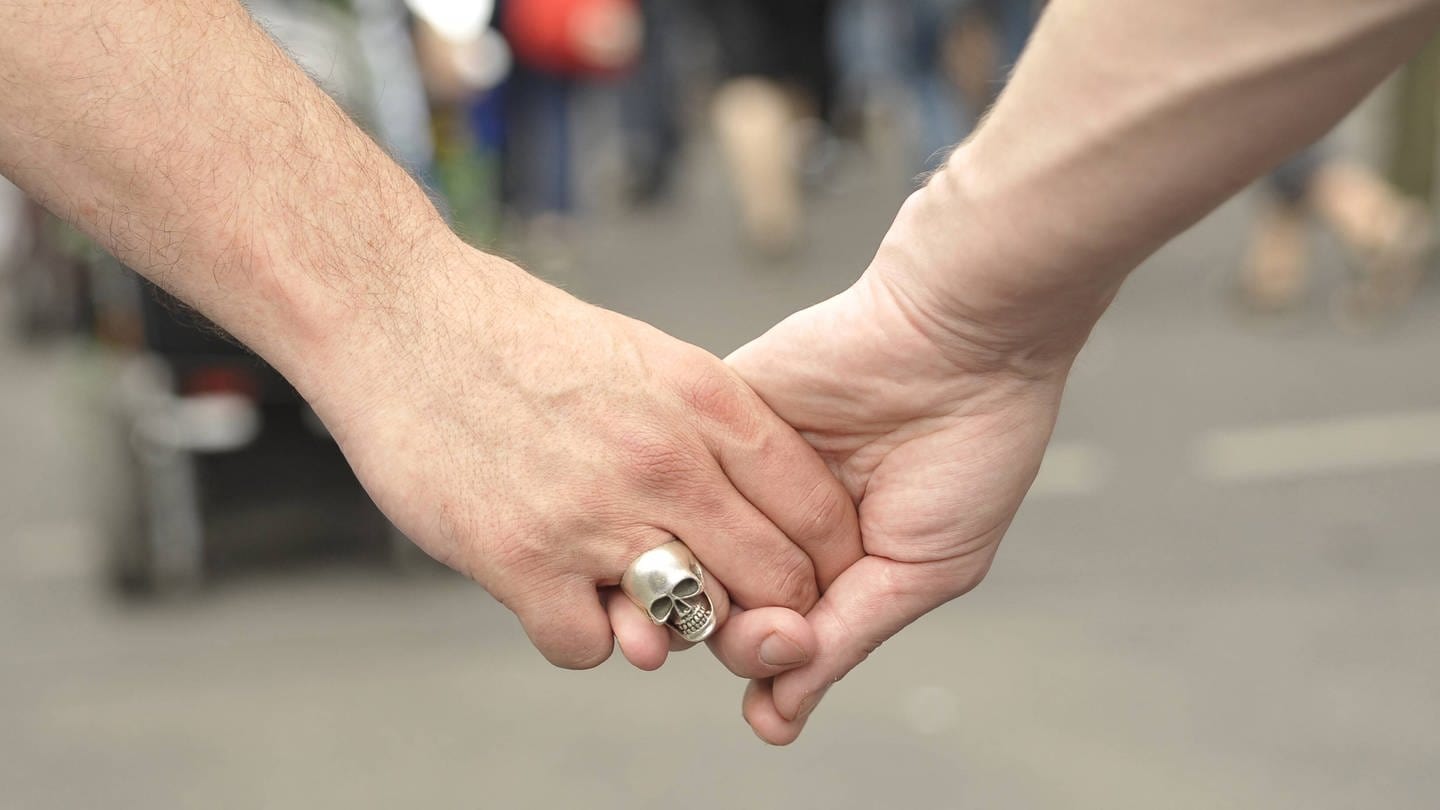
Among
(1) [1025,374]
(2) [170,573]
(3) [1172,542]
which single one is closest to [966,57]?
(3) [1172,542]

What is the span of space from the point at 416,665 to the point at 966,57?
4715 millimetres

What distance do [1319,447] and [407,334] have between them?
3.85 meters

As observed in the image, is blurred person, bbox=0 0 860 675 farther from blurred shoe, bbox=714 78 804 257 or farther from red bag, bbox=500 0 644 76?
blurred shoe, bbox=714 78 804 257

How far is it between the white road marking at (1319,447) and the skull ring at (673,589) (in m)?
3.17

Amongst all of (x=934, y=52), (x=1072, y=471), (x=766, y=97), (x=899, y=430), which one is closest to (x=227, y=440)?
(x=1072, y=471)

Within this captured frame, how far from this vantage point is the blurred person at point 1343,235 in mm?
6148

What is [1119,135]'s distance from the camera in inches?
55.8

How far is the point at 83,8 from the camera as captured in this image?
1.58 m

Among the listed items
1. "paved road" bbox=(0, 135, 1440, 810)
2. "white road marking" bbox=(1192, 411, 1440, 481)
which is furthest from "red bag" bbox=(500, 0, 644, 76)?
"white road marking" bbox=(1192, 411, 1440, 481)

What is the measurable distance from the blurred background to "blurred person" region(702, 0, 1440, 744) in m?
0.48

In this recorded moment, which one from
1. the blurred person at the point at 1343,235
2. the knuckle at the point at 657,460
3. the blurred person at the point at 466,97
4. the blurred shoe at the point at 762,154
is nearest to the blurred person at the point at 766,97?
the blurred shoe at the point at 762,154

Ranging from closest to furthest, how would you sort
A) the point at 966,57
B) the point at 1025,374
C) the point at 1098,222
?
the point at 1098,222 < the point at 1025,374 < the point at 966,57

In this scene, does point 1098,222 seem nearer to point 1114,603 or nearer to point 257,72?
point 257,72

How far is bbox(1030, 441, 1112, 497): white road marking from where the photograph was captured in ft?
15.3
